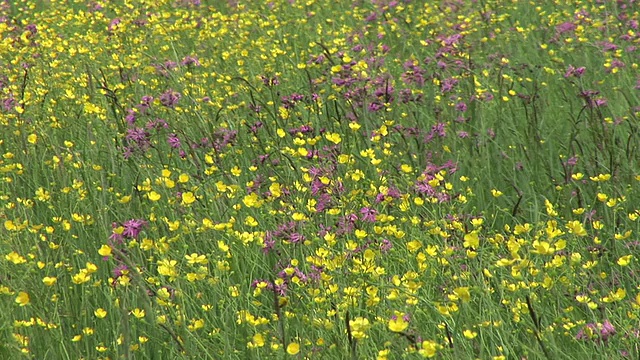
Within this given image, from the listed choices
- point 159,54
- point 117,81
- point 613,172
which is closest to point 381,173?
point 613,172

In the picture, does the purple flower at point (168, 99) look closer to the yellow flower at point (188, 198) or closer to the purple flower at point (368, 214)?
the yellow flower at point (188, 198)

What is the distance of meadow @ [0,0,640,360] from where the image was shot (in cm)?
244

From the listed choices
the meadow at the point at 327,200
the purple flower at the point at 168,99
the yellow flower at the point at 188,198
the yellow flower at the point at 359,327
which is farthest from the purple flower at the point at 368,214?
the purple flower at the point at 168,99

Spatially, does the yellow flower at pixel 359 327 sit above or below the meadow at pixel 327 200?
above

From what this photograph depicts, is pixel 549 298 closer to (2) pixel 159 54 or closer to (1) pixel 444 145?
(1) pixel 444 145

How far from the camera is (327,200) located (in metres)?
3.10

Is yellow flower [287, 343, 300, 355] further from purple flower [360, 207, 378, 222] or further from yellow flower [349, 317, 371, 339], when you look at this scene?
purple flower [360, 207, 378, 222]

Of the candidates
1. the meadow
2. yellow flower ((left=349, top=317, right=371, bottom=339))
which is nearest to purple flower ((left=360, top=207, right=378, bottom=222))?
the meadow

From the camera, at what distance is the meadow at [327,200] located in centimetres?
244

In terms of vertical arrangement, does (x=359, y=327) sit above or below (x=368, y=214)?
above

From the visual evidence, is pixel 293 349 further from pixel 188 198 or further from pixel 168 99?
pixel 168 99

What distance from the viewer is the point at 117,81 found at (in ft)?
17.2

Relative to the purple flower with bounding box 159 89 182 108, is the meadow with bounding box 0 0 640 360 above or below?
below

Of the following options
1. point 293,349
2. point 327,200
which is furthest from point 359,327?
point 327,200
